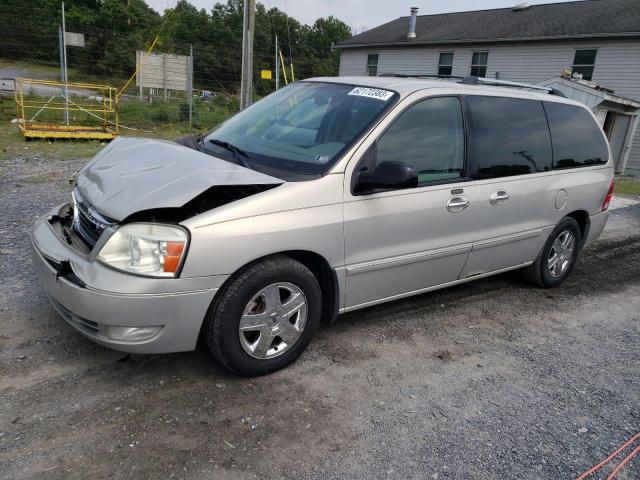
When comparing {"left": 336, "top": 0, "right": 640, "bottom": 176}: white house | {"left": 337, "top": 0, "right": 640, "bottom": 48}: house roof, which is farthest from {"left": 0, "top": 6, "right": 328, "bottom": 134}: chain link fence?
{"left": 337, "top": 0, "right": 640, "bottom": 48}: house roof

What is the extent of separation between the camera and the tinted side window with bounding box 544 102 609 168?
182 inches

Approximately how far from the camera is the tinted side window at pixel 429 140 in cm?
344

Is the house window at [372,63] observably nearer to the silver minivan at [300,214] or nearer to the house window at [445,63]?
the house window at [445,63]

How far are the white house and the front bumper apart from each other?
13.8 m

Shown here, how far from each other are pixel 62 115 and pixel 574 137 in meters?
14.7

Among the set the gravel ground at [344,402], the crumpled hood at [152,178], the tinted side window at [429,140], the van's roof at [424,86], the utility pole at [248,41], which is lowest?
the gravel ground at [344,402]

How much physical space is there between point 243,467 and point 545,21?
79.7ft

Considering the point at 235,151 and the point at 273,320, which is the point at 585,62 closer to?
the point at 235,151

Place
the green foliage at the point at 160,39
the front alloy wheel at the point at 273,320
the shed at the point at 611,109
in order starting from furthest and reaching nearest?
the green foliage at the point at 160,39 → the shed at the point at 611,109 → the front alloy wheel at the point at 273,320

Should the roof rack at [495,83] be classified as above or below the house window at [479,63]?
below

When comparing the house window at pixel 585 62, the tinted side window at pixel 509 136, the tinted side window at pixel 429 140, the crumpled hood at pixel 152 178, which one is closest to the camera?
the crumpled hood at pixel 152 178

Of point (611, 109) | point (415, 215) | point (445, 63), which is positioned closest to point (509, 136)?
point (415, 215)

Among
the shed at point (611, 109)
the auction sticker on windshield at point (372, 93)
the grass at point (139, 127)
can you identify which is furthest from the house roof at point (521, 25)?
the auction sticker on windshield at point (372, 93)

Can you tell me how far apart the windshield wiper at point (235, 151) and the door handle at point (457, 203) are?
1.48 metres
